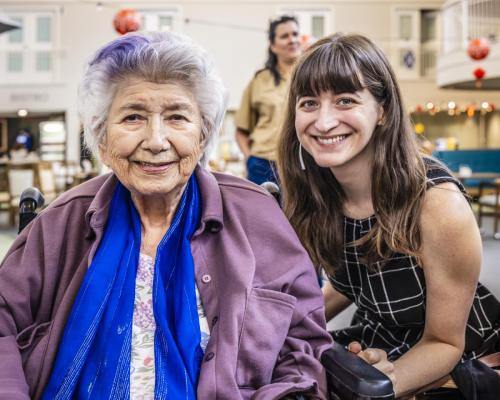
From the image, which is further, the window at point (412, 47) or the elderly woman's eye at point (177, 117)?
the window at point (412, 47)

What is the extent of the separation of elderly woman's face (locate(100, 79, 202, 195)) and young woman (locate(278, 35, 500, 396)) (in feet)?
1.18

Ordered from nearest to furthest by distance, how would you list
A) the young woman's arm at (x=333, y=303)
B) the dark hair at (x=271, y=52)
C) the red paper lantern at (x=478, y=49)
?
the young woman's arm at (x=333, y=303) < the dark hair at (x=271, y=52) < the red paper lantern at (x=478, y=49)

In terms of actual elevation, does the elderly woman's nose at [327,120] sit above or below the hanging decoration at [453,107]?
below

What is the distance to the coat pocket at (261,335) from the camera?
1273 mm

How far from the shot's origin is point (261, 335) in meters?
1.28

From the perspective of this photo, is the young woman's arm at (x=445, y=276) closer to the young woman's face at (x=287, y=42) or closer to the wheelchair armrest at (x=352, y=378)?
the wheelchair armrest at (x=352, y=378)

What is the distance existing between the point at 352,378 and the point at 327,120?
2.12ft

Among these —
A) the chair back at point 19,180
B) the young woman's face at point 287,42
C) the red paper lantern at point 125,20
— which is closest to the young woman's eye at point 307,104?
the young woman's face at point 287,42

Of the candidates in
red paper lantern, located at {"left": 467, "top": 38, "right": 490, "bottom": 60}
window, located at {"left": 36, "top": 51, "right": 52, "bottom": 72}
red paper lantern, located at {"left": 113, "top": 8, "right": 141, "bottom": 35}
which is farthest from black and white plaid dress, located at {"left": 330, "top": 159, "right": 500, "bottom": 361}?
window, located at {"left": 36, "top": 51, "right": 52, "bottom": 72}

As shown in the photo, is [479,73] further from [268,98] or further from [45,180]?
[268,98]

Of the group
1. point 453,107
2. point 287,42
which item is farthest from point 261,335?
point 453,107

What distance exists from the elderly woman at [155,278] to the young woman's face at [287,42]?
1989 millimetres

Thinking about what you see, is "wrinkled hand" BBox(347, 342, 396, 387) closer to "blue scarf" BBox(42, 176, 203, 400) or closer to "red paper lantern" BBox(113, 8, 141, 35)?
"blue scarf" BBox(42, 176, 203, 400)

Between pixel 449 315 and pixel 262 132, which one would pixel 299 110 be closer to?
pixel 449 315
